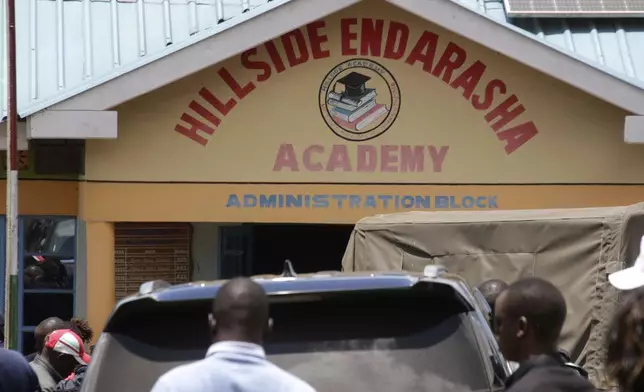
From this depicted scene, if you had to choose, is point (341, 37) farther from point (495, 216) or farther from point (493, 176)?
point (495, 216)

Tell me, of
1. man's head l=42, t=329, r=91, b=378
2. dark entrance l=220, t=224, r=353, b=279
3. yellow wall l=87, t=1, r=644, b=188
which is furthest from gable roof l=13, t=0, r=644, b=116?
man's head l=42, t=329, r=91, b=378

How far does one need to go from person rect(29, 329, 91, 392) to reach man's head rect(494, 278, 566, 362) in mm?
4411

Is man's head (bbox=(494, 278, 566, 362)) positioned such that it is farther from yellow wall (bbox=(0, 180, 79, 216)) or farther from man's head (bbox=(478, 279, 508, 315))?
yellow wall (bbox=(0, 180, 79, 216))

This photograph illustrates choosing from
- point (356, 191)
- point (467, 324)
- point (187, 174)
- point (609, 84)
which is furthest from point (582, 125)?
point (467, 324)

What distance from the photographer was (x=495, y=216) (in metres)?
9.00

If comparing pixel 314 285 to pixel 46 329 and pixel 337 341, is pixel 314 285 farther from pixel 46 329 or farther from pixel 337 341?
pixel 46 329

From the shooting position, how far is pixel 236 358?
3.71 meters

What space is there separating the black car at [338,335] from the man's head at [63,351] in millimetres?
2964

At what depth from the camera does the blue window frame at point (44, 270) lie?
1202 centimetres

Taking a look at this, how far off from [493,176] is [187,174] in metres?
2.88

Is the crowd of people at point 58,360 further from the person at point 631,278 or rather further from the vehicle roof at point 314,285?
the person at point 631,278

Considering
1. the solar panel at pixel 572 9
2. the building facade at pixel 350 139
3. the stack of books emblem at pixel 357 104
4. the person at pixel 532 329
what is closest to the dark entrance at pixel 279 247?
the building facade at pixel 350 139

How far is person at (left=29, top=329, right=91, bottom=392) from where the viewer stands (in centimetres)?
757

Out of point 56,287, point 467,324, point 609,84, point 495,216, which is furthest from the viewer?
point 56,287
